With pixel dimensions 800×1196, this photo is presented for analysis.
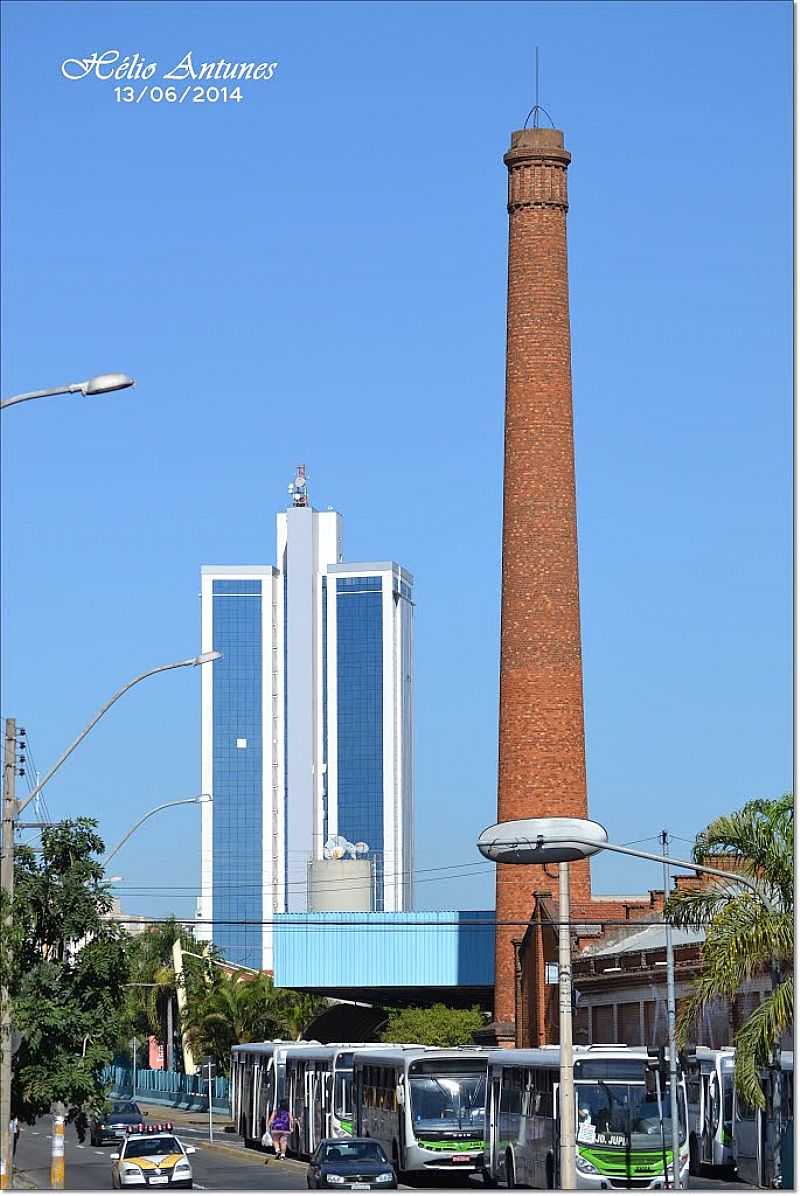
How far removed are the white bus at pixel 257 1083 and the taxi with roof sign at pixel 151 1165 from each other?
11.7 m

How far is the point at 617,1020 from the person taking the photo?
66.3 metres

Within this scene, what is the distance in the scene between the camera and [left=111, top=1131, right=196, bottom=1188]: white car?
4275cm

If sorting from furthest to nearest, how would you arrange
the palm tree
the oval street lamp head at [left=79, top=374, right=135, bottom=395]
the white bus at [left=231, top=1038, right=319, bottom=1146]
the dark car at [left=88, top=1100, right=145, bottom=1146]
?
the dark car at [left=88, top=1100, right=145, bottom=1146] < the white bus at [left=231, top=1038, right=319, bottom=1146] < the palm tree < the oval street lamp head at [left=79, top=374, right=135, bottom=395]

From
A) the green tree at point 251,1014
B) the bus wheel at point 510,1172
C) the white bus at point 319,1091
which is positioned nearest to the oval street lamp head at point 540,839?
the bus wheel at point 510,1172

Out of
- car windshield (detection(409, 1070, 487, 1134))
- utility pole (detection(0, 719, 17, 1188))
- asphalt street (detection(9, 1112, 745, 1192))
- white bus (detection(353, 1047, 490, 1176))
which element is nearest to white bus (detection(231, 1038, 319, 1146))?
asphalt street (detection(9, 1112, 745, 1192))

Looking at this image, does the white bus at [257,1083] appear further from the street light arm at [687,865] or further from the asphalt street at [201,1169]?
the street light arm at [687,865]

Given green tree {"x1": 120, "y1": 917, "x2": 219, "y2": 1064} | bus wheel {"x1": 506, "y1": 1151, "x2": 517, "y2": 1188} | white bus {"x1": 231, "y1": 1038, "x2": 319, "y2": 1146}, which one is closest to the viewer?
bus wheel {"x1": 506, "y1": 1151, "x2": 517, "y2": 1188}

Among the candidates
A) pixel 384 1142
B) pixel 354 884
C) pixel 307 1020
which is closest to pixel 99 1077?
pixel 384 1142

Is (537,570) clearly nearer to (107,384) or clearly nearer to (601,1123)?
(601,1123)

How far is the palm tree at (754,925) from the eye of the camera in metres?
36.7

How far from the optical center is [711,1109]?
48.6m

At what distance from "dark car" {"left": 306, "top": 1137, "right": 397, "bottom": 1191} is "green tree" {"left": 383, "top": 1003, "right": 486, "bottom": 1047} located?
37327mm

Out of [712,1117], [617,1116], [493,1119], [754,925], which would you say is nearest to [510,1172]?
[493,1119]

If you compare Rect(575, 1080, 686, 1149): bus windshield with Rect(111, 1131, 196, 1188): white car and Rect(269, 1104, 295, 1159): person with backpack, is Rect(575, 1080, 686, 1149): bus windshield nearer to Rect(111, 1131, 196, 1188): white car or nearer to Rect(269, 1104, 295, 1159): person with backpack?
Rect(111, 1131, 196, 1188): white car
